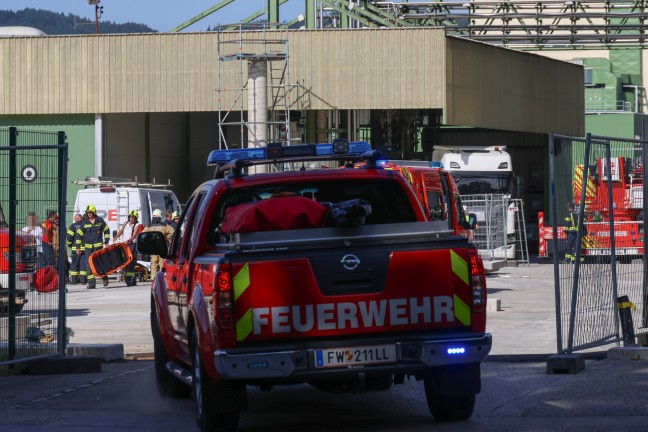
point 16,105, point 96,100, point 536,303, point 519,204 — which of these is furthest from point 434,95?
point 536,303

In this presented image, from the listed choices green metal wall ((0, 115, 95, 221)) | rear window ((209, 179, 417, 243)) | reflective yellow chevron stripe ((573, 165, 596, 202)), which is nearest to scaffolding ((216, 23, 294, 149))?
green metal wall ((0, 115, 95, 221))

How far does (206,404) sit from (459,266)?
1858mm

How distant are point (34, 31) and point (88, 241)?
18852 mm

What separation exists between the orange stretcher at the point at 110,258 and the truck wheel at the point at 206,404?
70.1ft

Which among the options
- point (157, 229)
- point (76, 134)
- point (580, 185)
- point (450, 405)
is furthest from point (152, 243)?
point (76, 134)

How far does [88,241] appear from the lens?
3025cm

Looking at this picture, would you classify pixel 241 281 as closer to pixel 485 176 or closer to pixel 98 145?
pixel 485 176

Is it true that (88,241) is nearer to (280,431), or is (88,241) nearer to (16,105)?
(16,105)

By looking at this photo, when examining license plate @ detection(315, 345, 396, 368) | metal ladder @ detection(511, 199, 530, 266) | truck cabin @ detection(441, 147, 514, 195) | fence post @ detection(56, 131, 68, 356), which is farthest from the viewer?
truck cabin @ detection(441, 147, 514, 195)

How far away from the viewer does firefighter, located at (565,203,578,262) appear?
39.1ft

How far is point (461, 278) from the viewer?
8352 mm

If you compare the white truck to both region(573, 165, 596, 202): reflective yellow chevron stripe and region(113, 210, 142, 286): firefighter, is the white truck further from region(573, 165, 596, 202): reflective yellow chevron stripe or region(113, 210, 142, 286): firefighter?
region(573, 165, 596, 202): reflective yellow chevron stripe

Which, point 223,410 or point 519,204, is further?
point 519,204

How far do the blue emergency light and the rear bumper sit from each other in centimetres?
205
